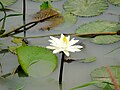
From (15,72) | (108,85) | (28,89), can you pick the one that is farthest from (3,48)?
(108,85)

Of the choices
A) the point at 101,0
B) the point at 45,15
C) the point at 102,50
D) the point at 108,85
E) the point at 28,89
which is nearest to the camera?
the point at 108,85

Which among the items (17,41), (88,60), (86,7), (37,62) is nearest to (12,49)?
(17,41)

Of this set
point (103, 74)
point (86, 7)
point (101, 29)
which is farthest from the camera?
point (86, 7)

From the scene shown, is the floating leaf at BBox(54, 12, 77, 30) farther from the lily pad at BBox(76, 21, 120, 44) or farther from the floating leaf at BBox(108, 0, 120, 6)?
the floating leaf at BBox(108, 0, 120, 6)

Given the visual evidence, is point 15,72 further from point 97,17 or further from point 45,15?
point 97,17

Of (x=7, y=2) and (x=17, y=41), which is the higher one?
(x=7, y=2)

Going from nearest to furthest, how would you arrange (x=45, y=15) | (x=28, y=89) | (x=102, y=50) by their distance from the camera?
(x=28, y=89)
(x=102, y=50)
(x=45, y=15)

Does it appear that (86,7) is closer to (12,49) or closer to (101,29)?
(101,29)
